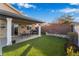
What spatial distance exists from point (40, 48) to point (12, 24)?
1.24 m

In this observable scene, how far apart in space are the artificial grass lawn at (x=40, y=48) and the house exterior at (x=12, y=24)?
0.24 m

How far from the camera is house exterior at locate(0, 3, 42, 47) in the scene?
7.03 metres

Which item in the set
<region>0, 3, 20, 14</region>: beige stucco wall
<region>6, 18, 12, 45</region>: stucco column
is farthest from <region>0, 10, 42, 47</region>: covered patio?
<region>0, 3, 20, 14</region>: beige stucco wall

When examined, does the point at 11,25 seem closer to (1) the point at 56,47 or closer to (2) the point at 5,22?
(2) the point at 5,22

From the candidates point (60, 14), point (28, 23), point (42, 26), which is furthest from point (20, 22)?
point (60, 14)

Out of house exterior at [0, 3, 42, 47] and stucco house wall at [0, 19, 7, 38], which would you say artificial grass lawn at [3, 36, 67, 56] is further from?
stucco house wall at [0, 19, 7, 38]

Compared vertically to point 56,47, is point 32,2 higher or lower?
higher

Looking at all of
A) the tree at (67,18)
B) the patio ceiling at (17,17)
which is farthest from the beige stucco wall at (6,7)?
the tree at (67,18)

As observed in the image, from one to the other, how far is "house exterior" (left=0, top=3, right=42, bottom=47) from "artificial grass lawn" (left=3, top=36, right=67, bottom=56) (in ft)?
0.80

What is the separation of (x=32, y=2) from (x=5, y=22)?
111 cm

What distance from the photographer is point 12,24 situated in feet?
23.5

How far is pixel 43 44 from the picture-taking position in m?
7.09

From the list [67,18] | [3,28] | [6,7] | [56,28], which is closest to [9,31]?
[3,28]

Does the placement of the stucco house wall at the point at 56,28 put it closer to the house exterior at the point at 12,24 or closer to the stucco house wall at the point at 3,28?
the house exterior at the point at 12,24
